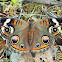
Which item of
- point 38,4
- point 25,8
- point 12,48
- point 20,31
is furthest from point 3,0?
point 12,48

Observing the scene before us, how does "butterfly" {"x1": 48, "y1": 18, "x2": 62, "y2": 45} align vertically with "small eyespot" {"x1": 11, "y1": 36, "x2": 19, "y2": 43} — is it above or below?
above

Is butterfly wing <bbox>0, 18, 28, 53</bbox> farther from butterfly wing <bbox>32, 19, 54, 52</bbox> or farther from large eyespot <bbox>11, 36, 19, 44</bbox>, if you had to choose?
butterfly wing <bbox>32, 19, 54, 52</bbox>

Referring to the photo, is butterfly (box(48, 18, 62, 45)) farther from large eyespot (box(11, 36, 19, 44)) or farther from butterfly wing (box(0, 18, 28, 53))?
large eyespot (box(11, 36, 19, 44))

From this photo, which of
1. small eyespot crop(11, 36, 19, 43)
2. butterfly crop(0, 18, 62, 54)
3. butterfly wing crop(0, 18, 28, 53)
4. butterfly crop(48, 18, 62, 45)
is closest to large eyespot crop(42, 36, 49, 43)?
butterfly crop(0, 18, 62, 54)

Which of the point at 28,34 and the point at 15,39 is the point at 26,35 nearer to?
the point at 28,34

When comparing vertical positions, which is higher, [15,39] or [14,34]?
[14,34]

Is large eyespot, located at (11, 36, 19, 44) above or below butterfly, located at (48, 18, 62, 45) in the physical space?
below

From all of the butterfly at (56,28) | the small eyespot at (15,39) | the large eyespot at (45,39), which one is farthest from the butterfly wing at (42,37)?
the small eyespot at (15,39)

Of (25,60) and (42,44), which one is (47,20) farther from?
(25,60)

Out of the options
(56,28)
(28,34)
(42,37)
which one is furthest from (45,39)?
(28,34)

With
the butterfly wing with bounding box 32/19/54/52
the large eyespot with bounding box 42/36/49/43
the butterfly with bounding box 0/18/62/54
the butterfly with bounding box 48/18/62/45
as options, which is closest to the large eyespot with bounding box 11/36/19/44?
the butterfly with bounding box 0/18/62/54
